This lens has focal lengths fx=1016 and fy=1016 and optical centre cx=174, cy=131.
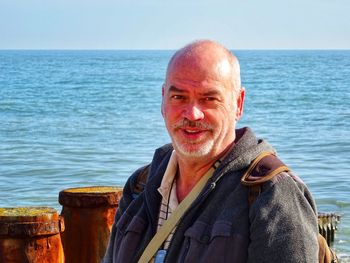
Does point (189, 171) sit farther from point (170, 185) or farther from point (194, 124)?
point (194, 124)

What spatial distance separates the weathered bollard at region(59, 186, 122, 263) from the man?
7.98ft

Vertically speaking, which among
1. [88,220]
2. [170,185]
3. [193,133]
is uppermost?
[193,133]

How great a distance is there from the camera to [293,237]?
3336mm

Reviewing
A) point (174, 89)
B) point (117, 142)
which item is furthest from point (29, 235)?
point (117, 142)

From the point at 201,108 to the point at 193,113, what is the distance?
0.05 metres

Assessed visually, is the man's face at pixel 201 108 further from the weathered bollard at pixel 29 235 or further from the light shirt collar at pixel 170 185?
the weathered bollard at pixel 29 235

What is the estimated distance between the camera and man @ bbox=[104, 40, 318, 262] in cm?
336

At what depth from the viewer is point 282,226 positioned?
3350 millimetres

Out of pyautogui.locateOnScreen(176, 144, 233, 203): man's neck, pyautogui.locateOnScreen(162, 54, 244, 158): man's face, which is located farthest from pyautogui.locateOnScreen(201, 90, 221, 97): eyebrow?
pyautogui.locateOnScreen(176, 144, 233, 203): man's neck

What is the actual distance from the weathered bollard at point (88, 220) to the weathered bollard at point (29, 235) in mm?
618

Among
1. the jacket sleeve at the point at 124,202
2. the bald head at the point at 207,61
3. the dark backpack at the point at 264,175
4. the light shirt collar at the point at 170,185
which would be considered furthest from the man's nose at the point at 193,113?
the jacket sleeve at the point at 124,202

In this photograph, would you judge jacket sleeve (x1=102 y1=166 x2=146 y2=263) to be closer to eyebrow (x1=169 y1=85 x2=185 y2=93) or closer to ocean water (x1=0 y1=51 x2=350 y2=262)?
eyebrow (x1=169 y1=85 x2=185 y2=93)

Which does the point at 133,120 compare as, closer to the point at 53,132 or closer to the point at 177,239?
the point at 53,132

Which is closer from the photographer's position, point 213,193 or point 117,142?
point 213,193
